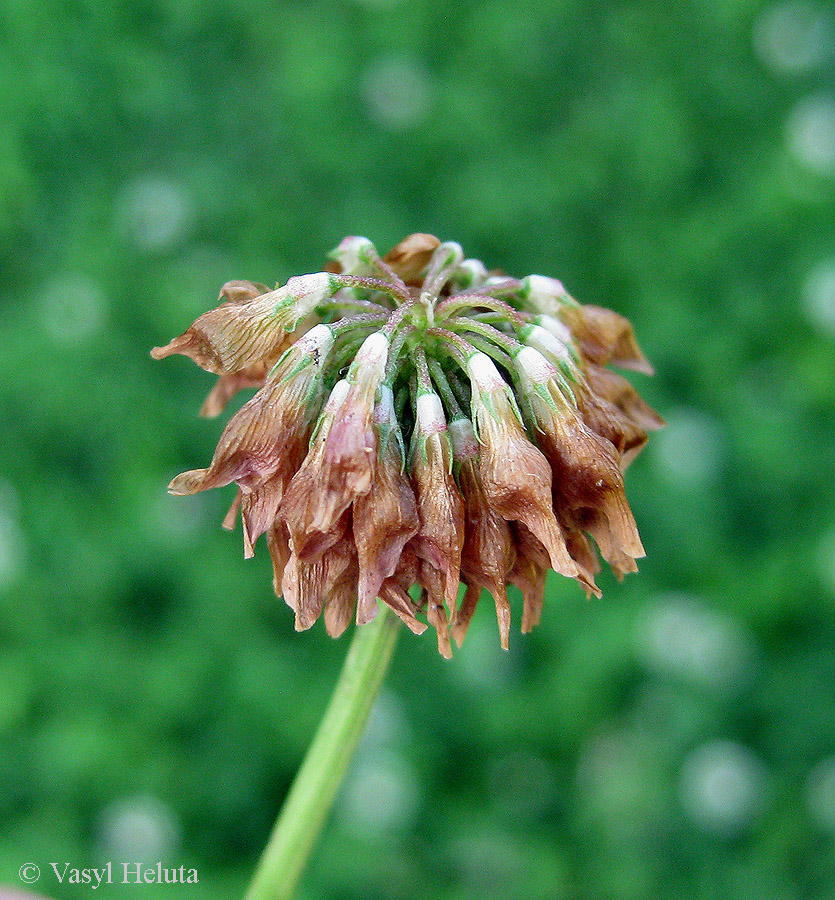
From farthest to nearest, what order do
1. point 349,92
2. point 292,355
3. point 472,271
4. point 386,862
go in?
1. point 349,92
2. point 386,862
3. point 472,271
4. point 292,355

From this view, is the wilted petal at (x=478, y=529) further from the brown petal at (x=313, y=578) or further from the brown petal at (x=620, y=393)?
the brown petal at (x=620, y=393)

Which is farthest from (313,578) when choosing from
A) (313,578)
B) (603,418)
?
(603,418)

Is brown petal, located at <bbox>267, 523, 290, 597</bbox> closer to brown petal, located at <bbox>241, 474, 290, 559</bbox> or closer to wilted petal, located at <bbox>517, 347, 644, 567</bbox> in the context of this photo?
brown petal, located at <bbox>241, 474, 290, 559</bbox>

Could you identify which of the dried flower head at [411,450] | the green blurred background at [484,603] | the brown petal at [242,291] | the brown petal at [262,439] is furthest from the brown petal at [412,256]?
the green blurred background at [484,603]

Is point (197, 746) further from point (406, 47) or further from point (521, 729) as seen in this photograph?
point (406, 47)

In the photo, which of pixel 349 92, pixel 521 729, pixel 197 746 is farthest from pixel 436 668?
pixel 349 92

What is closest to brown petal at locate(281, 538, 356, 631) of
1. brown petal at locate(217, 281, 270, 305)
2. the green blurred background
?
brown petal at locate(217, 281, 270, 305)
